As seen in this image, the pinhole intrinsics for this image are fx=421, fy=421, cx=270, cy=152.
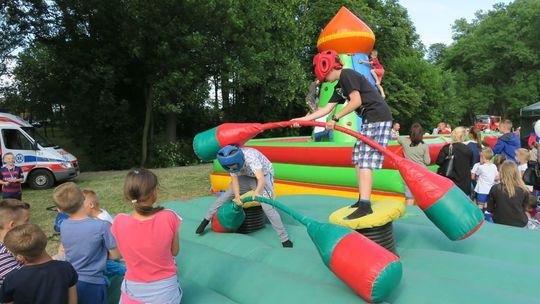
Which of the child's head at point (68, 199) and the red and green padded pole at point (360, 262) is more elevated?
the child's head at point (68, 199)

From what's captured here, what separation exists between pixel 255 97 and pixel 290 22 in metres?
4.61

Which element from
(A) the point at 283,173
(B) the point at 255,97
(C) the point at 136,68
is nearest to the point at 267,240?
(A) the point at 283,173

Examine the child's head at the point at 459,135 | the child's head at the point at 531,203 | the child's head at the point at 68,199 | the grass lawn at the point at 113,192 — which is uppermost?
the child's head at the point at 459,135

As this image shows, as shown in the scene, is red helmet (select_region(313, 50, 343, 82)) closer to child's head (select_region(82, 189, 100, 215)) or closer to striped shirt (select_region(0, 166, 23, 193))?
child's head (select_region(82, 189, 100, 215))

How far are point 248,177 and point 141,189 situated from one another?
6.43 ft

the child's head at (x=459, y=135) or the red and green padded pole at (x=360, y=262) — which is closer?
the red and green padded pole at (x=360, y=262)

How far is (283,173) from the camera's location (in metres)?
6.93

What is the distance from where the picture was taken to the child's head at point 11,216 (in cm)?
250

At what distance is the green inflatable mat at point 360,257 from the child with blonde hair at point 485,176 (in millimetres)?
1651

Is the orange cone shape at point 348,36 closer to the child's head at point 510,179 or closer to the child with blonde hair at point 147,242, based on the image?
the child's head at point 510,179

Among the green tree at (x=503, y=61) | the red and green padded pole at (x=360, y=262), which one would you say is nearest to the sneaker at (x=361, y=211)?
the red and green padded pole at (x=360, y=262)

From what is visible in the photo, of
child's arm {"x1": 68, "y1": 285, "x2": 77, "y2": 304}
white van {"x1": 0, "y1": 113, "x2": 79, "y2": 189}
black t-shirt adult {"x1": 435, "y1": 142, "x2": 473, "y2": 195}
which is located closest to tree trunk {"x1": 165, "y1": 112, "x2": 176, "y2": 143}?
white van {"x1": 0, "y1": 113, "x2": 79, "y2": 189}

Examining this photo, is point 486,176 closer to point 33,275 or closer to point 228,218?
point 228,218

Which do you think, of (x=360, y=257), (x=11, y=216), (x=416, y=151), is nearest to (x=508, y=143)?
(x=416, y=151)
